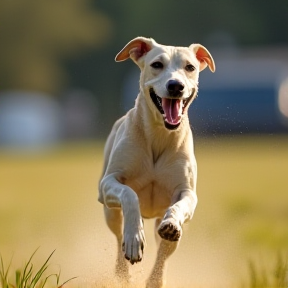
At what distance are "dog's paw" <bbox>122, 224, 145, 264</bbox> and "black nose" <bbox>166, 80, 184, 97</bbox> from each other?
995 millimetres

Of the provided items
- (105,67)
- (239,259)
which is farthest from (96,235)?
(105,67)

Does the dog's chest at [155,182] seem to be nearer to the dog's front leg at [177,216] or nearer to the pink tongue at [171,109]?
the dog's front leg at [177,216]

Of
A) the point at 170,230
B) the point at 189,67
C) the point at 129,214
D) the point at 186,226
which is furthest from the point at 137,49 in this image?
the point at 170,230

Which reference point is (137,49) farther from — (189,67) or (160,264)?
(160,264)

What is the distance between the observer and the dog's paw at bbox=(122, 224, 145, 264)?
7387 millimetres

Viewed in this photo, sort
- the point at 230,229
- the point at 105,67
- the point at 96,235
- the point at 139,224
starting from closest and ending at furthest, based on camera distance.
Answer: the point at 139,224 < the point at 96,235 < the point at 230,229 < the point at 105,67

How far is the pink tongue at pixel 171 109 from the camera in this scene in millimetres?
8094

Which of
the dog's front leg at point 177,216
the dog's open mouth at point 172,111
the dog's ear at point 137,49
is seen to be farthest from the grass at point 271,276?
the dog's ear at point 137,49

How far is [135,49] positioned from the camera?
8641 mm

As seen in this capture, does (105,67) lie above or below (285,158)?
above

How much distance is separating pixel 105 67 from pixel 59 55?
366 cm

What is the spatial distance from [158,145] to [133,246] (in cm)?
118

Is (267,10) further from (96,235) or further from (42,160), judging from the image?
(96,235)

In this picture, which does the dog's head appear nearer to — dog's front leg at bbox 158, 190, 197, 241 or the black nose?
the black nose
